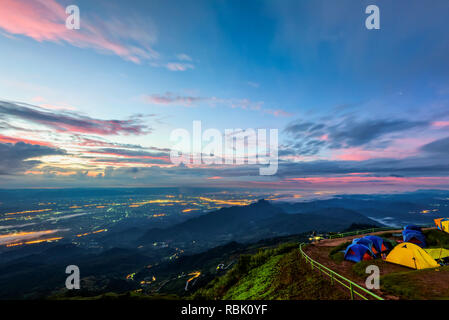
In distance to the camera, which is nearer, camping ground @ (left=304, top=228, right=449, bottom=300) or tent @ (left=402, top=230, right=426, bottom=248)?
camping ground @ (left=304, top=228, right=449, bottom=300)

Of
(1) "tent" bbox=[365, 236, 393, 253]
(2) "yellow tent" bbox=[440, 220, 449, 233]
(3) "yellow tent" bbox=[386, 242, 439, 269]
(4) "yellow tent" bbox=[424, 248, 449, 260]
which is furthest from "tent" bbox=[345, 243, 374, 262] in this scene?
(2) "yellow tent" bbox=[440, 220, 449, 233]

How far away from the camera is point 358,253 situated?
20969 millimetres

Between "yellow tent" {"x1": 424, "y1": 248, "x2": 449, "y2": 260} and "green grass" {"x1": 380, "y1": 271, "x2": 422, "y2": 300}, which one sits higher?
"green grass" {"x1": 380, "y1": 271, "x2": 422, "y2": 300}

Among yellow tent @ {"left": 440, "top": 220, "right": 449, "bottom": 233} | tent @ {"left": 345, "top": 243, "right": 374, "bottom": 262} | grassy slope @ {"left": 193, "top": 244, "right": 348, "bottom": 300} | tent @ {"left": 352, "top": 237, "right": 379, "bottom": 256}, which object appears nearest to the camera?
grassy slope @ {"left": 193, "top": 244, "right": 348, "bottom": 300}

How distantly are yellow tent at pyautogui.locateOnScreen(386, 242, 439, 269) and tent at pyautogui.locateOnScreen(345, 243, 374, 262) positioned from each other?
6.70 ft

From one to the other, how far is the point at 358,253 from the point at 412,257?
4542 millimetres

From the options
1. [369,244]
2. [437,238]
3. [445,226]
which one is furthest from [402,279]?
[445,226]

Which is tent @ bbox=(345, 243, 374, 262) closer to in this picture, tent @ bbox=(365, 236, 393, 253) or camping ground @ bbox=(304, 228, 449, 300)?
camping ground @ bbox=(304, 228, 449, 300)

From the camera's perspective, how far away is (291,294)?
14.0 meters

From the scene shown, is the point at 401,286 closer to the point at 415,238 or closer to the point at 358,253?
the point at 358,253

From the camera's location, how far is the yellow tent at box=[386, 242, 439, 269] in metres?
17.9
